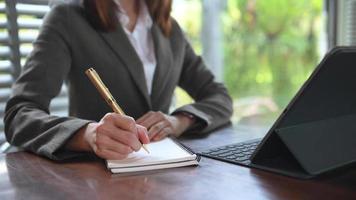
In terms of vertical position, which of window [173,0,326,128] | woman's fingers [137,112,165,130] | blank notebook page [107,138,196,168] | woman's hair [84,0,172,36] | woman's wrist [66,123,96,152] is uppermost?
woman's hair [84,0,172,36]

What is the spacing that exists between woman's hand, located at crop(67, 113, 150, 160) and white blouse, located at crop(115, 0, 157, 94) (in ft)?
1.58

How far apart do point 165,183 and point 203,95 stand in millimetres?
713

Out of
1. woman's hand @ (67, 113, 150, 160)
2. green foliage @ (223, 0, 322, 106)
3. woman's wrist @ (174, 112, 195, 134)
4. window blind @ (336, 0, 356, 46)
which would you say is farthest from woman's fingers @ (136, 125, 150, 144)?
green foliage @ (223, 0, 322, 106)

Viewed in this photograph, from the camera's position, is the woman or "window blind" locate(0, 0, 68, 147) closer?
the woman

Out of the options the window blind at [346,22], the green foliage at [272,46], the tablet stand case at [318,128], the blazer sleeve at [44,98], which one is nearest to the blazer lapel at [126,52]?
the blazer sleeve at [44,98]

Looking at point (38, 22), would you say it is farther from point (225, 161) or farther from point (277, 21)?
point (277, 21)

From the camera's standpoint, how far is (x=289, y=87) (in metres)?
2.82

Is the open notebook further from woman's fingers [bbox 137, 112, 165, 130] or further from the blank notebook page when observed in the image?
woman's fingers [bbox 137, 112, 165, 130]

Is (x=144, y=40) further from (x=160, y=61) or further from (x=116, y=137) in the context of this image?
(x=116, y=137)

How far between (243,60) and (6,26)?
1.69 metres

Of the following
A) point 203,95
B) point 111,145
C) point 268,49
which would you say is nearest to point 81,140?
point 111,145

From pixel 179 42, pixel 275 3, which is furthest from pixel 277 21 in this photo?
pixel 179 42

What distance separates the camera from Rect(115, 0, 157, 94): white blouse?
1223mm

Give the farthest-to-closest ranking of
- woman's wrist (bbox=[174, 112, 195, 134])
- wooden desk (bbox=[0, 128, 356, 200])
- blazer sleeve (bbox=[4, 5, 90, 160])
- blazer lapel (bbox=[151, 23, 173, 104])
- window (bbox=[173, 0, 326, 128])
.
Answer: window (bbox=[173, 0, 326, 128]), blazer lapel (bbox=[151, 23, 173, 104]), woman's wrist (bbox=[174, 112, 195, 134]), blazer sleeve (bbox=[4, 5, 90, 160]), wooden desk (bbox=[0, 128, 356, 200])
